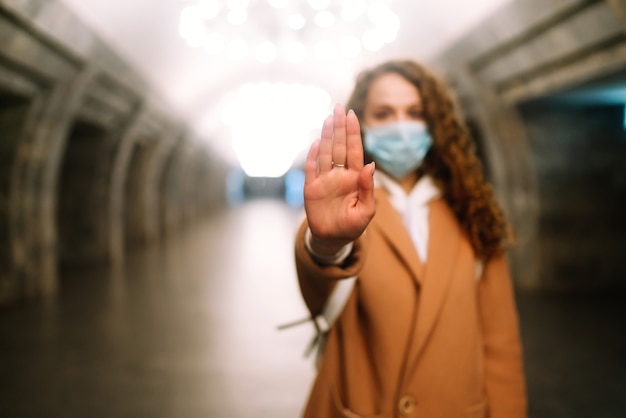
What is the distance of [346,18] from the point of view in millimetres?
7871

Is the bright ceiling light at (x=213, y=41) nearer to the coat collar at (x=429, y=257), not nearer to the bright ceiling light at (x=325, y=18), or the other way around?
the bright ceiling light at (x=325, y=18)

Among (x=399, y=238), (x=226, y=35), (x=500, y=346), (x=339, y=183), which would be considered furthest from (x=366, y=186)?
(x=226, y=35)

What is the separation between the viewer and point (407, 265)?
1674 mm

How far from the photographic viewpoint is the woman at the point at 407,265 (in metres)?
1.35

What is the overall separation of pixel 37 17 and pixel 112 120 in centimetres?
496

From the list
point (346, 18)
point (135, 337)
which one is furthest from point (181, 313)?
point (346, 18)

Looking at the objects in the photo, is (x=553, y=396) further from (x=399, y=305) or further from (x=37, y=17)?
(x=37, y=17)

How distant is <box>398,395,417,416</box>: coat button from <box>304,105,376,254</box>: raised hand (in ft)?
1.80

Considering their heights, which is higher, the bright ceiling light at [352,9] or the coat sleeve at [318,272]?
the bright ceiling light at [352,9]

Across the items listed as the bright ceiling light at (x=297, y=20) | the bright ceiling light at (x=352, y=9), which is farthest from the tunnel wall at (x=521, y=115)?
the bright ceiling light at (x=297, y=20)

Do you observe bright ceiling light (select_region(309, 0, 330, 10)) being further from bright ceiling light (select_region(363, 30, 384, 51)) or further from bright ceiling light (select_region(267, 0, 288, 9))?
bright ceiling light (select_region(363, 30, 384, 51))

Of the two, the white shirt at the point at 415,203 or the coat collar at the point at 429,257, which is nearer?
the coat collar at the point at 429,257

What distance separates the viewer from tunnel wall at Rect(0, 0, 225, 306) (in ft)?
19.8

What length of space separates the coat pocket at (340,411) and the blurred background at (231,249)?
3.84 ft
